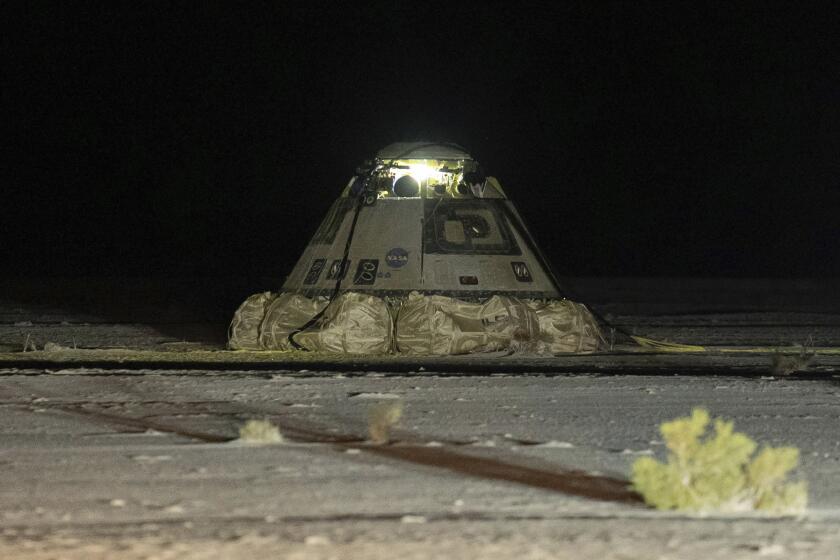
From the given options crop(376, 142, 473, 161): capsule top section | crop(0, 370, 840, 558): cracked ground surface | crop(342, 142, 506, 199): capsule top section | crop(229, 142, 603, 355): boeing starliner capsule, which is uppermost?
crop(376, 142, 473, 161): capsule top section

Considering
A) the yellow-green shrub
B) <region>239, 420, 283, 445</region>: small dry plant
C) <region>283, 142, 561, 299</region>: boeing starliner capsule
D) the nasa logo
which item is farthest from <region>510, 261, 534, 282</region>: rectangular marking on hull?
the yellow-green shrub

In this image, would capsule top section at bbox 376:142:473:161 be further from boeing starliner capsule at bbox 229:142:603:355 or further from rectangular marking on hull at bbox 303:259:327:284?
rectangular marking on hull at bbox 303:259:327:284

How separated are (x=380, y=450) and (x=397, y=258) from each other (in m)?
5.92

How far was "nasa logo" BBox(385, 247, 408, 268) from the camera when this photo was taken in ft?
50.8

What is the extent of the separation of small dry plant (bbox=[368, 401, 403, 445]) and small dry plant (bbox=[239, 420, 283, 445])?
24.3 inches

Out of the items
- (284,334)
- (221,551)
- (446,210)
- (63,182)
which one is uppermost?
(63,182)

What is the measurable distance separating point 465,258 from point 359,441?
220 inches

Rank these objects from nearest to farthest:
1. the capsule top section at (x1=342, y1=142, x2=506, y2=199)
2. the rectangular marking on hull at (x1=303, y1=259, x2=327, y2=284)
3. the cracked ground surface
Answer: the cracked ground surface → the rectangular marking on hull at (x1=303, y1=259, x2=327, y2=284) → the capsule top section at (x1=342, y1=142, x2=506, y2=199)

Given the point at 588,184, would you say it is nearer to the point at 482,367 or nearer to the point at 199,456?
the point at 482,367

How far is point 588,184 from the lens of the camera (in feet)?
173

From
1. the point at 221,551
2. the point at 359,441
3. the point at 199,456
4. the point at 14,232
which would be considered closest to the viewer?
the point at 221,551

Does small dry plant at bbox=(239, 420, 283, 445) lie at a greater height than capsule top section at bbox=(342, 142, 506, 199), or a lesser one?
lesser

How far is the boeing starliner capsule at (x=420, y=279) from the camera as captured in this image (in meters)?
15.2

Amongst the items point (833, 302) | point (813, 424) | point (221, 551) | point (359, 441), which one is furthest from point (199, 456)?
point (833, 302)
